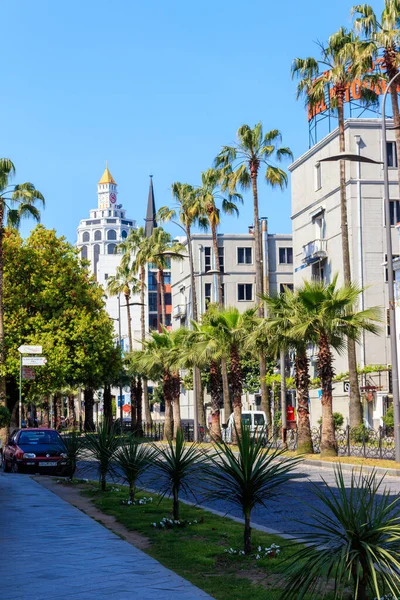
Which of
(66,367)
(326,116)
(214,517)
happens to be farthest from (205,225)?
(214,517)

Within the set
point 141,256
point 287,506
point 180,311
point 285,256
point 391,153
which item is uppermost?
point 391,153

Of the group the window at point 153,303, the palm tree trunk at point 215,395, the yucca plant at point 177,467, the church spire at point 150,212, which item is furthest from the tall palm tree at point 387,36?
the church spire at point 150,212

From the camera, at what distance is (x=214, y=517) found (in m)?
15.0

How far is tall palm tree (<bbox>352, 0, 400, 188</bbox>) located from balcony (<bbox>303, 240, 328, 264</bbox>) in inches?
872

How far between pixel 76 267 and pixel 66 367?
19.3ft

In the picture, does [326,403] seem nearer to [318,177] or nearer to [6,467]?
[6,467]

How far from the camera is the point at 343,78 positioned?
3731 centimetres

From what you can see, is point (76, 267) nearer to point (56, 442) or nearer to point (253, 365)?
point (56, 442)

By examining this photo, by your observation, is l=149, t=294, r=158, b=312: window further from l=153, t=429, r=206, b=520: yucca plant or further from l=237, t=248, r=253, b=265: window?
l=153, t=429, r=206, b=520: yucca plant

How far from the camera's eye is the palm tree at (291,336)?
31.4 meters

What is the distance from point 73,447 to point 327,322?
33.8 feet

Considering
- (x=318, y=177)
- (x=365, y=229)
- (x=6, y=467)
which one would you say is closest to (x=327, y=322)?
(x=6, y=467)

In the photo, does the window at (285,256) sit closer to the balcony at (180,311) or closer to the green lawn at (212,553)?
the balcony at (180,311)

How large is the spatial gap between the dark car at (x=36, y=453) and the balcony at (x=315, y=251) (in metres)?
30.3
